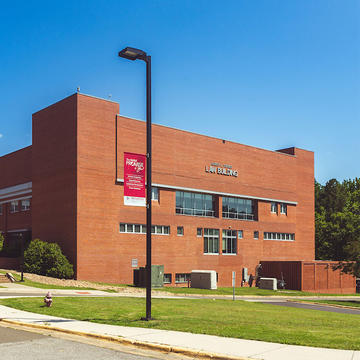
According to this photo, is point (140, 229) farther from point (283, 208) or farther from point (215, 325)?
point (215, 325)

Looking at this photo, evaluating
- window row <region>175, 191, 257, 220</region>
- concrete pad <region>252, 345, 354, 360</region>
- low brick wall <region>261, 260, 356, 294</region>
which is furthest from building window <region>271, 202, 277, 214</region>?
concrete pad <region>252, 345, 354, 360</region>

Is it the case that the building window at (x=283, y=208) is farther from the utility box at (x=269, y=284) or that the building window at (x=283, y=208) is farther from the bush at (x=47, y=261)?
the bush at (x=47, y=261)

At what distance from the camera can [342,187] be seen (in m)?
89.4

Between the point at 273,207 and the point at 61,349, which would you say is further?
the point at 273,207

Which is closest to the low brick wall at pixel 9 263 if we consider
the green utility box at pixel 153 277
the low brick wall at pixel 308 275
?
the green utility box at pixel 153 277

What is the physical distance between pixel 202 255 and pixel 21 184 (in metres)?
18.6

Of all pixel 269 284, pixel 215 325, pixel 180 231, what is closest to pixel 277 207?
pixel 269 284

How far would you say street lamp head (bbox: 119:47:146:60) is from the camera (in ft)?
44.9

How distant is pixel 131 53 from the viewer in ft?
45.2

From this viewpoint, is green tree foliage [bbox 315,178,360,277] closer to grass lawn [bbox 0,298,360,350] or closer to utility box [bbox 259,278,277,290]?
utility box [bbox 259,278,277,290]

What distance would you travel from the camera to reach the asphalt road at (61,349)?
9266mm

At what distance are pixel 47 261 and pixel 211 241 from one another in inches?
682

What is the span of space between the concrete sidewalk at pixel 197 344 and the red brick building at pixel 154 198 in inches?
1014

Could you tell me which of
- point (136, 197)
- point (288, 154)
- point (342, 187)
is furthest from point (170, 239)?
point (342, 187)
